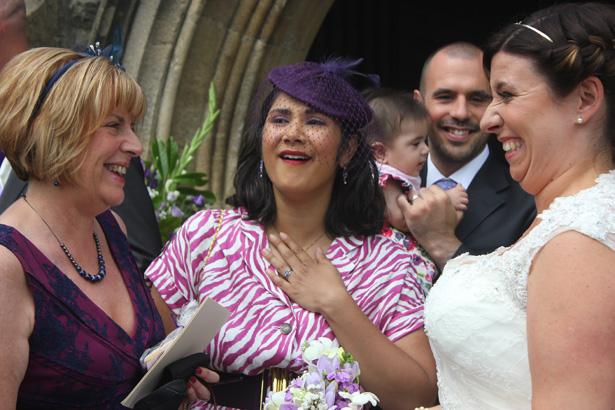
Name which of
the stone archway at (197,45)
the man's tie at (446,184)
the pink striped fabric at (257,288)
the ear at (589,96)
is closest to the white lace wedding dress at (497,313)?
the ear at (589,96)

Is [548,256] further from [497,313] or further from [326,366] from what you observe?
[326,366]

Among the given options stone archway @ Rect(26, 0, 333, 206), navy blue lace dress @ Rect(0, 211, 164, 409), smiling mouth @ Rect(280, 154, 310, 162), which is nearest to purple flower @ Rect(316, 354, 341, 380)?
navy blue lace dress @ Rect(0, 211, 164, 409)

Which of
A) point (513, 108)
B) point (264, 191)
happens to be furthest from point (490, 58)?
point (264, 191)

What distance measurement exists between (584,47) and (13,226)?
1552 millimetres

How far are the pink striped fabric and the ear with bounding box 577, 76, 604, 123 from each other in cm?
93

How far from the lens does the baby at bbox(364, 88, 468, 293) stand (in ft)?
9.10

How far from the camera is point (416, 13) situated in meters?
6.29

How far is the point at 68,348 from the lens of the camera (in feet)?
5.50

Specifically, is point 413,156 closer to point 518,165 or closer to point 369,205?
point 369,205

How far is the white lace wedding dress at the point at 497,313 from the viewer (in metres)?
1.48

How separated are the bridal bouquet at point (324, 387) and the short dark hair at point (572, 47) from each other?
3.07ft

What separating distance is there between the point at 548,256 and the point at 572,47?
54 centimetres

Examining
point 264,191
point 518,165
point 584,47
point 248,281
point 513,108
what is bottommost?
point 248,281

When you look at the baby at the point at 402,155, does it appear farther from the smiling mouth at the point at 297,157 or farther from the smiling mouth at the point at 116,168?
the smiling mouth at the point at 116,168
